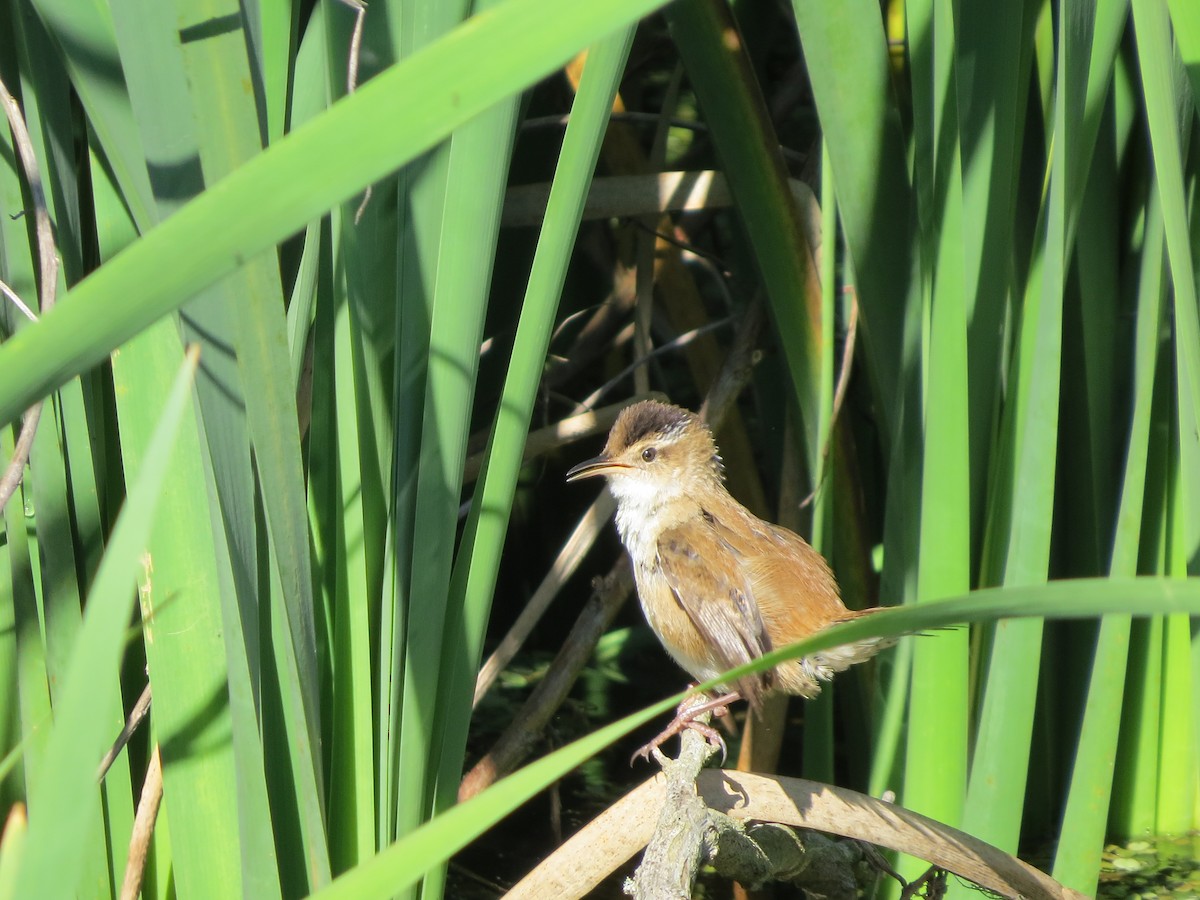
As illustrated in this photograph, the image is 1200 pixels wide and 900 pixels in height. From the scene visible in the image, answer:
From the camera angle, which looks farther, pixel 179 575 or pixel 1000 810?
pixel 1000 810

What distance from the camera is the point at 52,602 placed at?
Answer: 1.83m

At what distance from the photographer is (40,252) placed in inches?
67.8

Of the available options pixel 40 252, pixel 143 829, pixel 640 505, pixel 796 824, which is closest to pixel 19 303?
pixel 40 252

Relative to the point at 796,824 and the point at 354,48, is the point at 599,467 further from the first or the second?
the point at 354,48

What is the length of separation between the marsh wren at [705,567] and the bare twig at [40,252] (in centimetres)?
137

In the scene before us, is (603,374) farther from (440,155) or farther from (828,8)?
(440,155)

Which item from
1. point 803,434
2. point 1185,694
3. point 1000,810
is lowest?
point 1000,810

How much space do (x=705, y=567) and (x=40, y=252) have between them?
63.3 inches

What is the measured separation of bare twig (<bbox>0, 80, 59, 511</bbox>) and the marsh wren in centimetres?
137

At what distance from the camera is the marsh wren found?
2.53 metres

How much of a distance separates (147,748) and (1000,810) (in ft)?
5.37

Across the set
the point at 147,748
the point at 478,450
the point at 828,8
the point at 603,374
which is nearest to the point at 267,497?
the point at 147,748

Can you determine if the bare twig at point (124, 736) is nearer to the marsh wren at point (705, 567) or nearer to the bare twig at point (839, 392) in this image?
the marsh wren at point (705, 567)

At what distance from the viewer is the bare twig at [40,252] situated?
1639 millimetres
